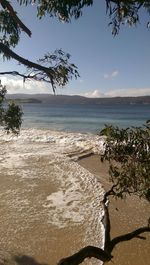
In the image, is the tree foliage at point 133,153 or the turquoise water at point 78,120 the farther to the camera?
the turquoise water at point 78,120

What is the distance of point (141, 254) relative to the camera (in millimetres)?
9164

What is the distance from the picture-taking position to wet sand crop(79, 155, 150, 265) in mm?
8930

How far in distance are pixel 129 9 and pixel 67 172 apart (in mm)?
11263

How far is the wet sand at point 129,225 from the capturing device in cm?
893

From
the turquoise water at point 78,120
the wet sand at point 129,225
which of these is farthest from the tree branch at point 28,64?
the turquoise water at point 78,120

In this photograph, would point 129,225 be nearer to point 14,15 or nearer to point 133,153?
point 133,153

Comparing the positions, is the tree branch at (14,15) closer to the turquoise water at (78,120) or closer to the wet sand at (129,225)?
the wet sand at (129,225)

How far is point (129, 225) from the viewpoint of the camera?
11.1 m

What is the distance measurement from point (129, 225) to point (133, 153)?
256 inches

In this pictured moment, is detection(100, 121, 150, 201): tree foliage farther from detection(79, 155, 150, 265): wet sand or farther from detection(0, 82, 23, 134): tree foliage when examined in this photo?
detection(0, 82, 23, 134): tree foliage

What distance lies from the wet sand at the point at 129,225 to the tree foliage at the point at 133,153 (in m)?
1.33

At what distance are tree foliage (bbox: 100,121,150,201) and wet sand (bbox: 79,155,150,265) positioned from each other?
1.33 metres

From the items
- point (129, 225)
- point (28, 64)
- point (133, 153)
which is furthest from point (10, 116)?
point (129, 225)

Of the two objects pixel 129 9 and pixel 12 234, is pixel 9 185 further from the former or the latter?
pixel 129 9
